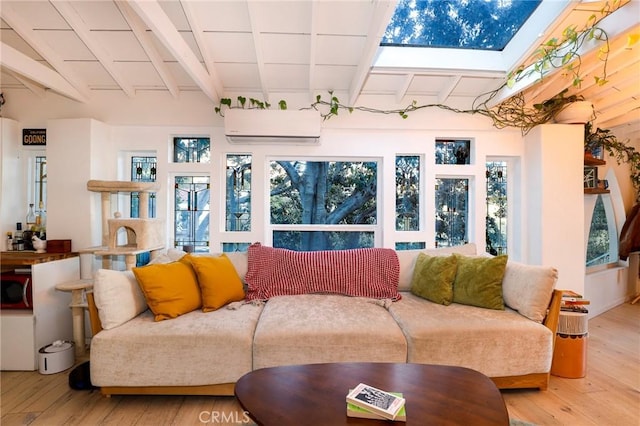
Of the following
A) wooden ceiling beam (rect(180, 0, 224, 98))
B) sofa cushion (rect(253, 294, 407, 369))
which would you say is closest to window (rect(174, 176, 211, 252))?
wooden ceiling beam (rect(180, 0, 224, 98))

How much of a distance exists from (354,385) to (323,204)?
7.48 feet

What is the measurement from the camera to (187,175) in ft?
11.3

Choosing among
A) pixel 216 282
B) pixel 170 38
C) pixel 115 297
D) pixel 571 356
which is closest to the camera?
pixel 115 297

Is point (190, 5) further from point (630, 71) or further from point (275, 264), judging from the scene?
point (630, 71)

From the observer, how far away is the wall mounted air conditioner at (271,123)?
3082mm

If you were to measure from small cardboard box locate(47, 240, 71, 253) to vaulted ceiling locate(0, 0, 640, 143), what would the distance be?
134 centimetres

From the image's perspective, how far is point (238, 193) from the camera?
3.47 m

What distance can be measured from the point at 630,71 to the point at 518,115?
2.96 feet

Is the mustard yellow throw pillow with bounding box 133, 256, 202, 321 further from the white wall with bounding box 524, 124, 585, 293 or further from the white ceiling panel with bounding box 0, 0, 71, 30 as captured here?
the white wall with bounding box 524, 124, 585, 293

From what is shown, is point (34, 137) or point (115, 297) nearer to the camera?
point (115, 297)

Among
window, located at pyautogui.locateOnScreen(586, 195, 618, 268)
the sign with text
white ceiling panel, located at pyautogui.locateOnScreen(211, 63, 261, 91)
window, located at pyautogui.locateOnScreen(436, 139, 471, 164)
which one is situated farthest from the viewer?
window, located at pyautogui.locateOnScreen(586, 195, 618, 268)

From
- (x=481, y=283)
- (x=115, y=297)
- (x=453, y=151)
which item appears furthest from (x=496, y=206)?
(x=115, y=297)

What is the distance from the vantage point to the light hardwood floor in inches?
72.6

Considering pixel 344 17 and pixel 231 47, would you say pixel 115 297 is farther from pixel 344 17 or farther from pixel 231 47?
pixel 344 17
